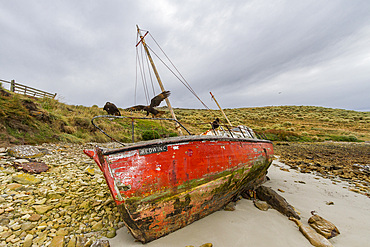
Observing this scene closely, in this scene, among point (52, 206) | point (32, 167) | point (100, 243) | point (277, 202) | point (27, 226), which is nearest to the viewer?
point (100, 243)

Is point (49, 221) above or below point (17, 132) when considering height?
below

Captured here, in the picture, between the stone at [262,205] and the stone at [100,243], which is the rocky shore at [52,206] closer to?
the stone at [100,243]

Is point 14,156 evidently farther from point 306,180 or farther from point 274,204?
point 306,180

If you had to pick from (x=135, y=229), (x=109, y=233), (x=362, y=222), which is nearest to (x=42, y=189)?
(x=109, y=233)

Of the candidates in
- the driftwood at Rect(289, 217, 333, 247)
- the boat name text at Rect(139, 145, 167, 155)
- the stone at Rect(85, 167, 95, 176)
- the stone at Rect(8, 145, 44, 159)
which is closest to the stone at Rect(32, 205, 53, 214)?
the stone at Rect(85, 167, 95, 176)

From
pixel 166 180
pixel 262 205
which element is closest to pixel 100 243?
pixel 166 180

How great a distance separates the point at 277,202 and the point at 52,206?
5.14m

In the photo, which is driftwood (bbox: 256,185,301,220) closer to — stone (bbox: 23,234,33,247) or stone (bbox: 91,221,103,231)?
stone (bbox: 91,221,103,231)

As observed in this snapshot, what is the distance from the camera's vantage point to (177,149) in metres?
2.76

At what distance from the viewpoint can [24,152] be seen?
202 inches

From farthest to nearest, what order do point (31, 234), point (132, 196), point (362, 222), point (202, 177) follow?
point (362, 222) < point (202, 177) < point (31, 234) < point (132, 196)

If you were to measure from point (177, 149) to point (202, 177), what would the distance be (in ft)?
2.68

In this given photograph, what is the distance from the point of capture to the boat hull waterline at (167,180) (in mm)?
2396

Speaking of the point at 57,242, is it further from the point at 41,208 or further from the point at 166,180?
the point at 166,180
